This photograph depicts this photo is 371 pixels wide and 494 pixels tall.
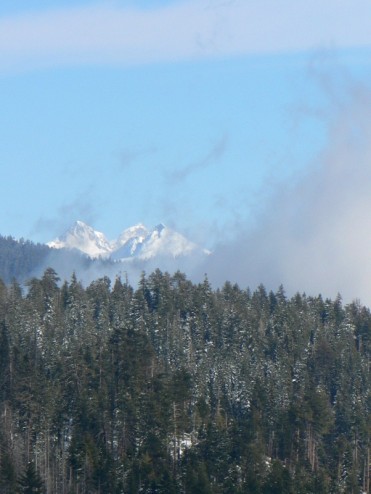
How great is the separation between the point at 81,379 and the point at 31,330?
804 inches

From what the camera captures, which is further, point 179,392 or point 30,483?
point 179,392

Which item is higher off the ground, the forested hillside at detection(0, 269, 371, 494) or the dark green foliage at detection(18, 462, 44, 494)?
the forested hillside at detection(0, 269, 371, 494)

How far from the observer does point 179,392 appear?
13488 centimetres

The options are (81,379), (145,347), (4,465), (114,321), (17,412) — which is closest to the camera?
(4,465)

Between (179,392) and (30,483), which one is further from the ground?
(179,392)

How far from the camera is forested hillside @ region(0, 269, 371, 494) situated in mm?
Answer: 122875

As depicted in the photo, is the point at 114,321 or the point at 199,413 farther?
the point at 114,321

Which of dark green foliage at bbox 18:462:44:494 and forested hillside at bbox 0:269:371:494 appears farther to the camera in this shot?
forested hillside at bbox 0:269:371:494

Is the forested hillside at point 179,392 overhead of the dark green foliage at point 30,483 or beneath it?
overhead

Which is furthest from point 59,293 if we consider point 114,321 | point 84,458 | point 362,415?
point 84,458

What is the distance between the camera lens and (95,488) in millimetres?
119250

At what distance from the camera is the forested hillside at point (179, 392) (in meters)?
123

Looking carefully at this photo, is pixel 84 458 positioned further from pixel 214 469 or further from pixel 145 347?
pixel 145 347

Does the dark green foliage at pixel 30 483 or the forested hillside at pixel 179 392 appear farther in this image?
the forested hillside at pixel 179 392
